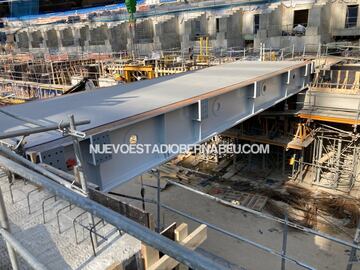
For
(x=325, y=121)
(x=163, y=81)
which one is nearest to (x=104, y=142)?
(x=163, y=81)

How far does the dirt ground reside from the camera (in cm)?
927

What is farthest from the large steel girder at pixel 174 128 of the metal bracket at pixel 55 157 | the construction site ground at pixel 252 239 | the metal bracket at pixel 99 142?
the construction site ground at pixel 252 239

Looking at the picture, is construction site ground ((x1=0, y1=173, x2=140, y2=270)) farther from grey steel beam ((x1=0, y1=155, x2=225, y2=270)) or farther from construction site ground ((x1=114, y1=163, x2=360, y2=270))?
construction site ground ((x1=114, y1=163, x2=360, y2=270))

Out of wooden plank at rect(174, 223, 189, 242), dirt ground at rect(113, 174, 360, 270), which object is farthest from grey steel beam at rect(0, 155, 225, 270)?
dirt ground at rect(113, 174, 360, 270)

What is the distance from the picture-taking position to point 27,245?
10.1 ft

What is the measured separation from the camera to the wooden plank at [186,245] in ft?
8.90

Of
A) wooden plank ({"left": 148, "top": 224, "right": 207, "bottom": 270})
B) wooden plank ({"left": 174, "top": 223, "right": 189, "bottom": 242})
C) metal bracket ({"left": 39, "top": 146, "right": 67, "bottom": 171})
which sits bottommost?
wooden plank ({"left": 148, "top": 224, "right": 207, "bottom": 270})

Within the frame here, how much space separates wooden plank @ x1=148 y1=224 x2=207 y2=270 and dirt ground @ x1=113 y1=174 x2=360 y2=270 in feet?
16.5

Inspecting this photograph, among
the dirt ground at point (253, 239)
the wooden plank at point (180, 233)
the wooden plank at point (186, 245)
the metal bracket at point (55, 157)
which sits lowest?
the dirt ground at point (253, 239)

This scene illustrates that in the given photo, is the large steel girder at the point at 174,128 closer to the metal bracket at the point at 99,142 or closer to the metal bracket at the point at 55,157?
the metal bracket at the point at 99,142

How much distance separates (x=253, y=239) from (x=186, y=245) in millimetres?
8021

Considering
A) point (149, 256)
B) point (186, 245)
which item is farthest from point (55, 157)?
point (186, 245)

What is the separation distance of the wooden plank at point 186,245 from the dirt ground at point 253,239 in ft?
16.5

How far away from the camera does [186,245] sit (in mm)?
3092
